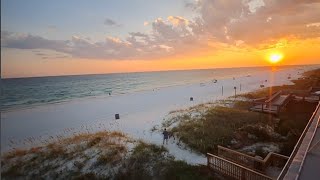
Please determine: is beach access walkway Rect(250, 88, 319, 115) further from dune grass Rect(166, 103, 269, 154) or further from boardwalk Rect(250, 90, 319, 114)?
dune grass Rect(166, 103, 269, 154)

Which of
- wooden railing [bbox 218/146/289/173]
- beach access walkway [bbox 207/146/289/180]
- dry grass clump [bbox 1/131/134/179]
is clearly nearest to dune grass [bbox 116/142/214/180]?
beach access walkway [bbox 207/146/289/180]

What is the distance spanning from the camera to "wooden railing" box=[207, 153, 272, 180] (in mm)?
8258

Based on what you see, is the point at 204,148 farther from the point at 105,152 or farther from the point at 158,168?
the point at 105,152

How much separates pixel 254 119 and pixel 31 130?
721 inches

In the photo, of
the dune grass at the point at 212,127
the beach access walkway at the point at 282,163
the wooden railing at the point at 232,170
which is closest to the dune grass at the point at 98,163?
the wooden railing at the point at 232,170

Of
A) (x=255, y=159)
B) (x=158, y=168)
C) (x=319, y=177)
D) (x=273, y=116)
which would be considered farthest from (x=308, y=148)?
(x=273, y=116)

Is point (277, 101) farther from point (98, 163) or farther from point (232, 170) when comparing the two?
point (98, 163)

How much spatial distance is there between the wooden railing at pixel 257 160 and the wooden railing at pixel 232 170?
958 millimetres

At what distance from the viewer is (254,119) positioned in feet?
55.5

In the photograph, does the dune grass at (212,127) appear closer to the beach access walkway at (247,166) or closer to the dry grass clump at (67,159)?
the beach access walkway at (247,166)

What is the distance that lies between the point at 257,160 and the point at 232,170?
1139mm

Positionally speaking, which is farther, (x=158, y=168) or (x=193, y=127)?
(x=193, y=127)

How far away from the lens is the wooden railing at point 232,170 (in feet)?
27.1

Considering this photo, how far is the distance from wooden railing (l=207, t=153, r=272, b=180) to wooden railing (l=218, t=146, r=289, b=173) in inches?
37.7
